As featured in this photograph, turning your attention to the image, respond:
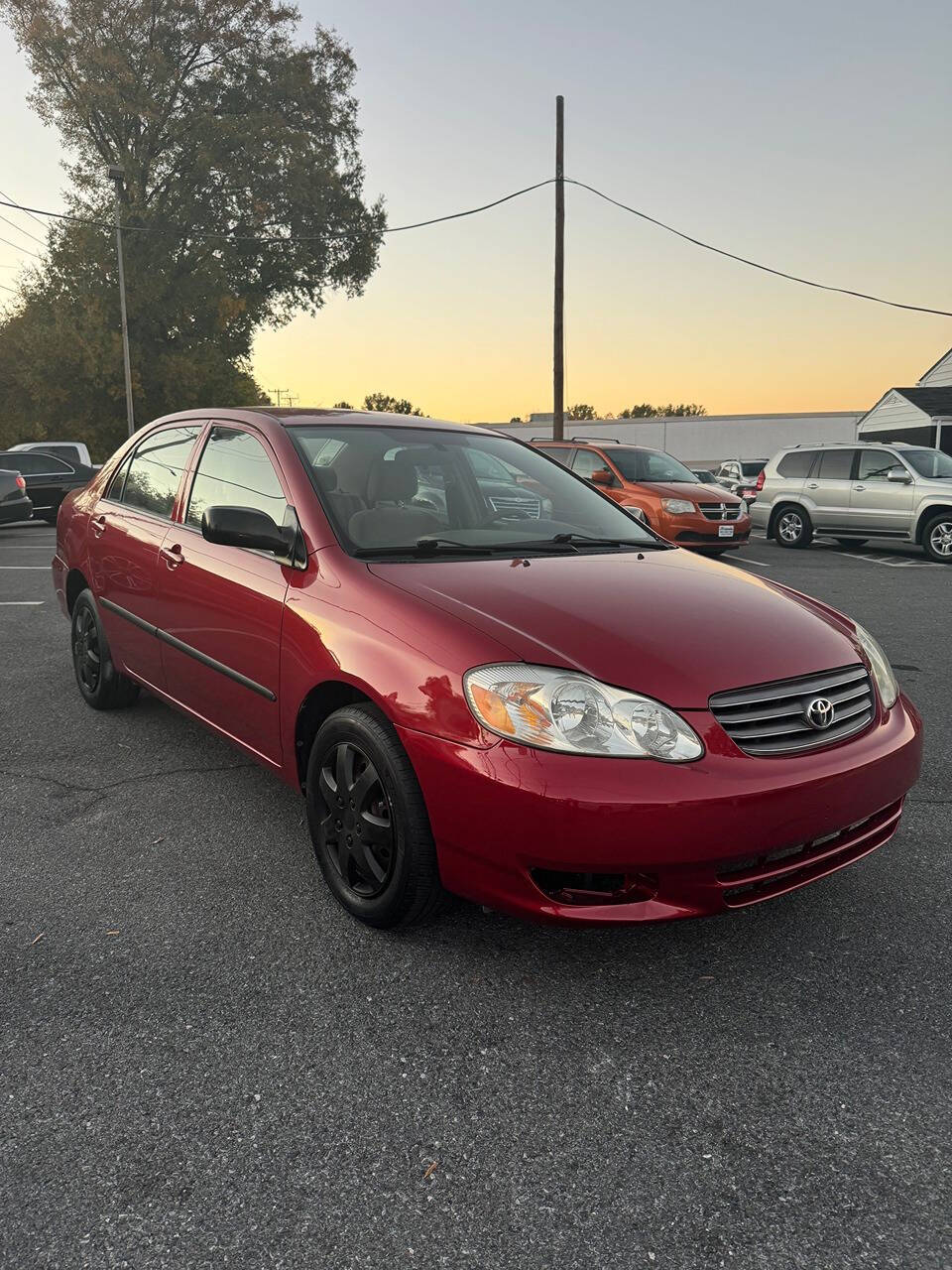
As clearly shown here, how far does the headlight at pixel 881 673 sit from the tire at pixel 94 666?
351cm

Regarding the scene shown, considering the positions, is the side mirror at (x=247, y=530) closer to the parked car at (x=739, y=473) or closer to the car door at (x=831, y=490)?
the car door at (x=831, y=490)

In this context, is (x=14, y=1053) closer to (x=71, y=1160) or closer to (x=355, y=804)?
(x=71, y=1160)

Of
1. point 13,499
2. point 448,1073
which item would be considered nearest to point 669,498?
point 13,499

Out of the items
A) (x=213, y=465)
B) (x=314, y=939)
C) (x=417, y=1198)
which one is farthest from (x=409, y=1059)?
(x=213, y=465)

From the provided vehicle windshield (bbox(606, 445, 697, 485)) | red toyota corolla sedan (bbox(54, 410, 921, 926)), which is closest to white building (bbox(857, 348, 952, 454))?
vehicle windshield (bbox(606, 445, 697, 485))

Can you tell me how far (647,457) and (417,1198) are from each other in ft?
44.5

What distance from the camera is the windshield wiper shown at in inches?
Result: 143

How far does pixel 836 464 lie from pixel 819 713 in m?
14.4

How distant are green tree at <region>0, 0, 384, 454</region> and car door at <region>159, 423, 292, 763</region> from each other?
30.7m

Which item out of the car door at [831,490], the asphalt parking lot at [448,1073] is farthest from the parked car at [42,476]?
the asphalt parking lot at [448,1073]

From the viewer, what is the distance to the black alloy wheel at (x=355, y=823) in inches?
110

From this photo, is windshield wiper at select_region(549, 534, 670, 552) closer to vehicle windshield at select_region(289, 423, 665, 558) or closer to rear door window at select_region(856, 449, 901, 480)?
vehicle windshield at select_region(289, 423, 665, 558)

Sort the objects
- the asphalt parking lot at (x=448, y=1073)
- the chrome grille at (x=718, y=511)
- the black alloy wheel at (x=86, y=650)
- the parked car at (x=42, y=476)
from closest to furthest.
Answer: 1. the asphalt parking lot at (x=448, y=1073)
2. the black alloy wheel at (x=86, y=650)
3. the chrome grille at (x=718, y=511)
4. the parked car at (x=42, y=476)

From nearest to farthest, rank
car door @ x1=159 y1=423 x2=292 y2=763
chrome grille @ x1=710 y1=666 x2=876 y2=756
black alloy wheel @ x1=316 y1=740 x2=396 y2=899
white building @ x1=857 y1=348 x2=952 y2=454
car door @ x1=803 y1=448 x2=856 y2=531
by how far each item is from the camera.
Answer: chrome grille @ x1=710 y1=666 x2=876 y2=756 < black alloy wheel @ x1=316 y1=740 x2=396 y2=899 < car door @ x1=159 y1=423 x2=292 y2=763 < car door @ x1=803 y1=448 x2=856 y2=531 < white building @ x1=857 y1=348 x2=952 y2=454
